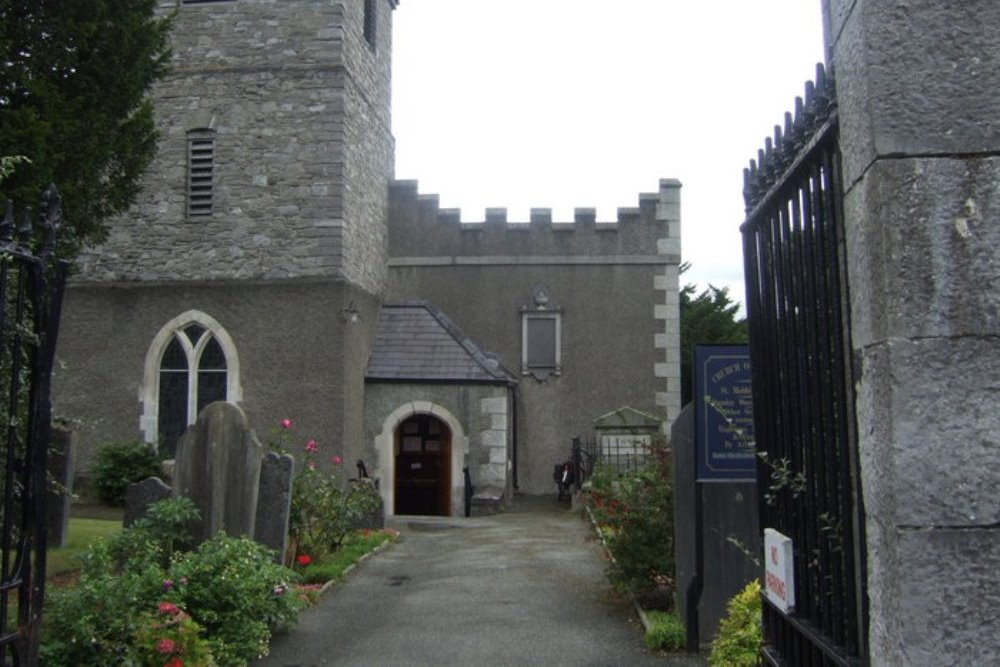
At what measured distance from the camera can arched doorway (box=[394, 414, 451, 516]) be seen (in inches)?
854

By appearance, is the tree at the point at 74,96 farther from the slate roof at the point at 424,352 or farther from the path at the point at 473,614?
the slate roof at the point at 424,352

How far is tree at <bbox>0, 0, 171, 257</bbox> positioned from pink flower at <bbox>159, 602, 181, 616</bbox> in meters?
5.26

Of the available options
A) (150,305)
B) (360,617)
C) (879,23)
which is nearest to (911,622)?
(879,23)

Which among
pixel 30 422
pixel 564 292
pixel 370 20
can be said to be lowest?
pixel 30 422

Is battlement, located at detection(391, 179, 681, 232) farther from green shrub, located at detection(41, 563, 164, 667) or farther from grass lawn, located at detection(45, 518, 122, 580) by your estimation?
green shrub, located at detection(41, 563, 164, 667)

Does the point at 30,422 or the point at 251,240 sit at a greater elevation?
the point at 251,240

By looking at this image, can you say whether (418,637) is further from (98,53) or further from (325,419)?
(325,419)

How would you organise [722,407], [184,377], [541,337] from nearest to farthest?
[722,407]
[184,377]
[541,337]

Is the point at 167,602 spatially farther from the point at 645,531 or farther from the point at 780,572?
the point at 780,572

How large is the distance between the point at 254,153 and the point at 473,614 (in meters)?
12.2

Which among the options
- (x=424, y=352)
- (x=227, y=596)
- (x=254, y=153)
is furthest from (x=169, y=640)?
(x=424, y=352)

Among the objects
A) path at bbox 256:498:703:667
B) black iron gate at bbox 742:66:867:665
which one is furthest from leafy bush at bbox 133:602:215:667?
black iron gate at bbox 742:66:867:665

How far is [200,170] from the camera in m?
19.6

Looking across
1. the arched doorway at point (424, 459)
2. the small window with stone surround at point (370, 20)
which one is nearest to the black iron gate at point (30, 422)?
the arched doorway at point (424, 459)
